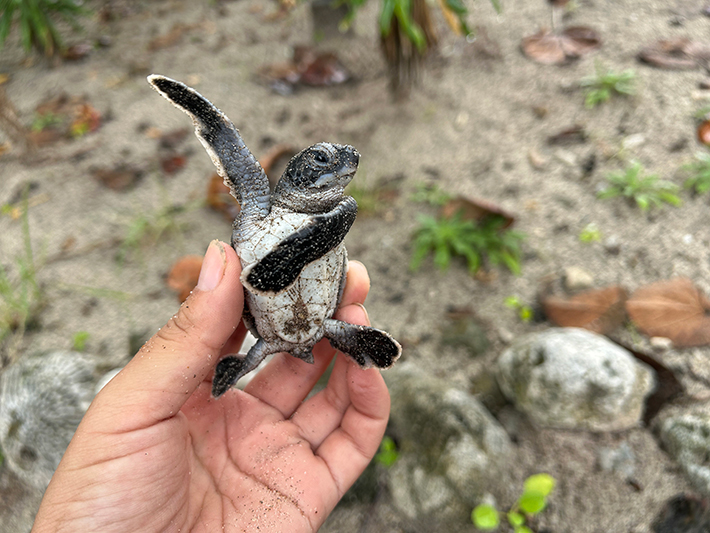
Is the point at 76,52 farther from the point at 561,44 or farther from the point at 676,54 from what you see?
the point at 676,54

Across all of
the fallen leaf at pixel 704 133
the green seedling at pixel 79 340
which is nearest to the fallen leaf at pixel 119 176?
the green seedling at pixel 79 340

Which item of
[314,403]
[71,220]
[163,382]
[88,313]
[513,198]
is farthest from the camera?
[71,220]

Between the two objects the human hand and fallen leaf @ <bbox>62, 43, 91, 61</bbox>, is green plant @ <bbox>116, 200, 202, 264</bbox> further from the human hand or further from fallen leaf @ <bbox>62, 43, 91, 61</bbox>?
fallen leaf @ <bbox>62, 43, 91, 61</bbox>

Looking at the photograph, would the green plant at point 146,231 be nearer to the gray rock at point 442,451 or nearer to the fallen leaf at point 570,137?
the gray rock at point 442,451

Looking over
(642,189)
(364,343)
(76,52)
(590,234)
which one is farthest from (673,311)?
(76,52)

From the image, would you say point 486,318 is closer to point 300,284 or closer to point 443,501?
point 443,501

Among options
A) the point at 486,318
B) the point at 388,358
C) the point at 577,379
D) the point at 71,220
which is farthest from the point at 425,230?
the point at 71,220
